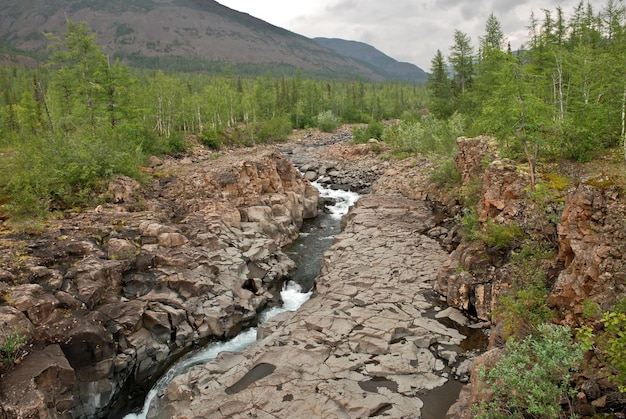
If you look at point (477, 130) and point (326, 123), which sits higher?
point (326, 123)

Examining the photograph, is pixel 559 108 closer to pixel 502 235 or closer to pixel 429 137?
pixel 502 235

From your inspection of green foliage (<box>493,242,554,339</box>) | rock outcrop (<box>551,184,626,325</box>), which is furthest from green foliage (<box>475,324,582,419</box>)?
green foliage (<box>493,242,554,339</box>)

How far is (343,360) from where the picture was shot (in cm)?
1298

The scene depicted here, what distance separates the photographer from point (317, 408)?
35.6ft

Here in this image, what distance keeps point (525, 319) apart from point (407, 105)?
107 meters

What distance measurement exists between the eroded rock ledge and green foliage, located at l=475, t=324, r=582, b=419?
12.4 ft

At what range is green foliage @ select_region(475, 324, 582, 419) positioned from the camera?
6746 millimetres

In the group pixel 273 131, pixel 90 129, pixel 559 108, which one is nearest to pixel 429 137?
pixel 559 108

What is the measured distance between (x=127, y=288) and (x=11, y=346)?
5326 mm

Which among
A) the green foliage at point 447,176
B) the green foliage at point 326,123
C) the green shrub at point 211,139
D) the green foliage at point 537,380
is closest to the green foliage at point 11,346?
→ the green foliage at point 537,380

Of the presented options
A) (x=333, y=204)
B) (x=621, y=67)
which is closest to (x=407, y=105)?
(x=333, y=204)

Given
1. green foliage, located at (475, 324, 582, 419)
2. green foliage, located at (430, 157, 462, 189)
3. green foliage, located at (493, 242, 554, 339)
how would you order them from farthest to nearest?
green foliage, located at (430, 157, 462, 189) < green foliage, located at (493, 242, 554, 339) < green foliage, located at (475, 324, 582, 419)

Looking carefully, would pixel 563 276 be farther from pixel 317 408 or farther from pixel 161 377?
pixel 161 377

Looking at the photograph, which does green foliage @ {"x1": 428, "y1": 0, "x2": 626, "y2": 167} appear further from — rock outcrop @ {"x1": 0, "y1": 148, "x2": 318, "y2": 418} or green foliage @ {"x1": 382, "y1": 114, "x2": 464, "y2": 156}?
rock outcrop @ {"x1": 0, "y1": 148, "x2": 318, "y2": 418}
